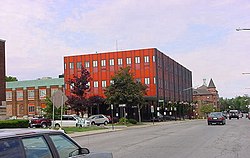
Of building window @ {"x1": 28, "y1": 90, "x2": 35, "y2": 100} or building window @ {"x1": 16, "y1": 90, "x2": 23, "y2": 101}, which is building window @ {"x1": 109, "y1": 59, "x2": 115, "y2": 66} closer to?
building window @ {"x1": 28, "y1": 90, "x2": 35, "y2": 100}

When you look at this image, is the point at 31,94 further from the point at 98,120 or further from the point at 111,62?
the point at 98,120

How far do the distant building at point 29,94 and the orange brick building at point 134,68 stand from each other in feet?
44.3

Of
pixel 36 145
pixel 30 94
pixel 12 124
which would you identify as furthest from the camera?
pixel 30 94

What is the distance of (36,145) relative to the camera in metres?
5.71

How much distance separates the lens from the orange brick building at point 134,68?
78625 mm

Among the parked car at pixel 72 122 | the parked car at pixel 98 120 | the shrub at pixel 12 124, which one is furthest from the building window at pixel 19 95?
the shrub at pixel 12 124

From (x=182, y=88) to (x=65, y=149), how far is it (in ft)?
339

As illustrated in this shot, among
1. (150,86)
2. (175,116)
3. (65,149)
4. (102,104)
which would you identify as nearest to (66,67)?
(102,104)

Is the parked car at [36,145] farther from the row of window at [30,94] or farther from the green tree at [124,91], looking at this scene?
the row of window at [30,94]

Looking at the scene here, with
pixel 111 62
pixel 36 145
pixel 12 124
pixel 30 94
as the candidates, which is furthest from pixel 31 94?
pixel 36 145

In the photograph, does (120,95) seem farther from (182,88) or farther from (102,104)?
(182,88)

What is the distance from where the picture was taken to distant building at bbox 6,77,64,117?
97562 mm

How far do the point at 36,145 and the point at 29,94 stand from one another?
9628 centimetres

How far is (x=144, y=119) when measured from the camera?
82562mm
